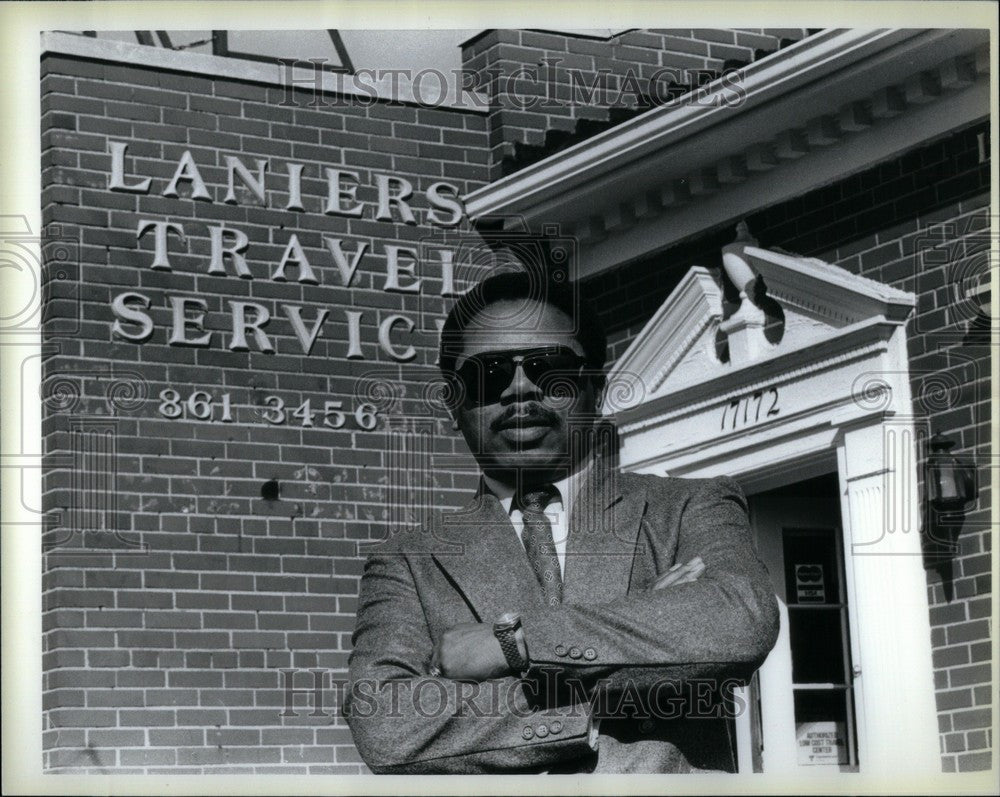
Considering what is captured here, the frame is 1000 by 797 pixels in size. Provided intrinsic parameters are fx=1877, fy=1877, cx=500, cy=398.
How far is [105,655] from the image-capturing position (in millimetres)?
6059

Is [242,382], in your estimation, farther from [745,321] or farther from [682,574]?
[682,574]

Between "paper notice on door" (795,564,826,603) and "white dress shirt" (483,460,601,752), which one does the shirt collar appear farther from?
"paper notice on door" (795,564,826,603)

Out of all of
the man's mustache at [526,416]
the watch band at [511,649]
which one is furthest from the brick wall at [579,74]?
the watch band at [511,649]

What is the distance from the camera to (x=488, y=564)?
4.70m

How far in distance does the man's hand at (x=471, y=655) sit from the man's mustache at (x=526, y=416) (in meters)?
0.59

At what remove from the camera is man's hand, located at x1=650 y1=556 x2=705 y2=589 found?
4.44 metres

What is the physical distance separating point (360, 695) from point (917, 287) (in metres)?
2.41

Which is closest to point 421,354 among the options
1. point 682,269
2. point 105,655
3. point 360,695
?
point 682,269

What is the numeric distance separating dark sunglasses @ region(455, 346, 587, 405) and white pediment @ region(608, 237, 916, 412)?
143 cm

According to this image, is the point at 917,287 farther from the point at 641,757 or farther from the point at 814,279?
the point at 641,757

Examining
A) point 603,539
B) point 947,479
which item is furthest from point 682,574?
point 947,479

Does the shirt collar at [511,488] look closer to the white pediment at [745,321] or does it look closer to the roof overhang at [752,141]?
the white pediment at [745,321]

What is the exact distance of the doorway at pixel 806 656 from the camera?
600cm

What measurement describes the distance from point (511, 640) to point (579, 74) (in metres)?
2.70
